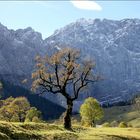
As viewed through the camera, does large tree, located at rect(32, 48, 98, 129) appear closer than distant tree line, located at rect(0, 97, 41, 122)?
Yes

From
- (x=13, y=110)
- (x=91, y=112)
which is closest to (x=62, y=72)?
(x=13, y=110)

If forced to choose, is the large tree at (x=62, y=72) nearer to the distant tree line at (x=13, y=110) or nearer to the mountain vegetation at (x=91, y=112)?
the distant tree line at (x=13, y=110)

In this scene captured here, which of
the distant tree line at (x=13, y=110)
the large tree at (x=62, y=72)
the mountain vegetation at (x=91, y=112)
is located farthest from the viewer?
the mountain vegetation at (x=91, y=112)

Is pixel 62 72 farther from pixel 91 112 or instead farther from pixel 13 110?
pixel 91 112

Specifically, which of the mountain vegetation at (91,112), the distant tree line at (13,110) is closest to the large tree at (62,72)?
the distant tree line at (13,110)

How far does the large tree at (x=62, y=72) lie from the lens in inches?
3127

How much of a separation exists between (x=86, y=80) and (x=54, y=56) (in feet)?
30.0

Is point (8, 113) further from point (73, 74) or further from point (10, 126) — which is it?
point (10, 126)

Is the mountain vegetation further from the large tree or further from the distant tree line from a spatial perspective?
the large tree

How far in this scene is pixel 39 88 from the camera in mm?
86875

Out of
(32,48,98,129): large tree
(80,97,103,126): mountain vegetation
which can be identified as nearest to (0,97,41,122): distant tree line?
(80,97,103,126): mountain vegetation

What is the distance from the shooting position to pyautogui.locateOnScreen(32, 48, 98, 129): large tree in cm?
7944

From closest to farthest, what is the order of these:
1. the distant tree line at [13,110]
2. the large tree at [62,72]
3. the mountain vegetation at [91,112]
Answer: the large tree at [62,72] < the distant tree line at [13,110] < the mountain vegetation at [91,112]

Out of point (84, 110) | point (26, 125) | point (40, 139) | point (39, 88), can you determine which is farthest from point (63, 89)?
point (84, 110)
